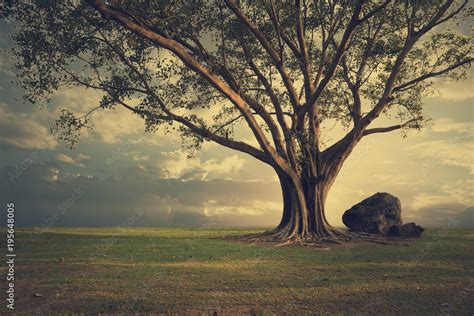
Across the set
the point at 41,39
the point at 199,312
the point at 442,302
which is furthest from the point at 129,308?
the point at 41,39

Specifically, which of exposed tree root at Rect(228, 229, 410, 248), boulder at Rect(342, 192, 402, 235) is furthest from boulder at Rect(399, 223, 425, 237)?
exposed tree root at Rect(228, 229, 410, 248)

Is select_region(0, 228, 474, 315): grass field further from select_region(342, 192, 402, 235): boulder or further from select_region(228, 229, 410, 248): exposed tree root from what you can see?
select_region(342, 192, 402, 235): boulder

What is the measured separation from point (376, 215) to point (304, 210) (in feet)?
22.5

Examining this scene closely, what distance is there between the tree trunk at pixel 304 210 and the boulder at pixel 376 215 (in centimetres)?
416

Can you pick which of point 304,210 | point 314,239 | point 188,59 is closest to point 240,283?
point 188,59

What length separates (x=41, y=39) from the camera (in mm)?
24047

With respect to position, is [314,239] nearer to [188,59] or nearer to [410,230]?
[410,230]

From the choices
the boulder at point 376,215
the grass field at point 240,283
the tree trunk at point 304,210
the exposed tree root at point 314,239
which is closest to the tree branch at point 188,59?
the tree trunk at point 304,210

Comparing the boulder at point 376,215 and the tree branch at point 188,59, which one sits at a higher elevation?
the tree branch at point 188,59

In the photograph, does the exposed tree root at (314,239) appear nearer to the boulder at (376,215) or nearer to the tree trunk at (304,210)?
the tree trunk at (304,210)

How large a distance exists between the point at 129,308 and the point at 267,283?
395 cm

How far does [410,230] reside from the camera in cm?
2936

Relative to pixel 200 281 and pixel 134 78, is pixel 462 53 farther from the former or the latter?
pixel 200 281

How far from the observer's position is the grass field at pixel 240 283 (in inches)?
342
